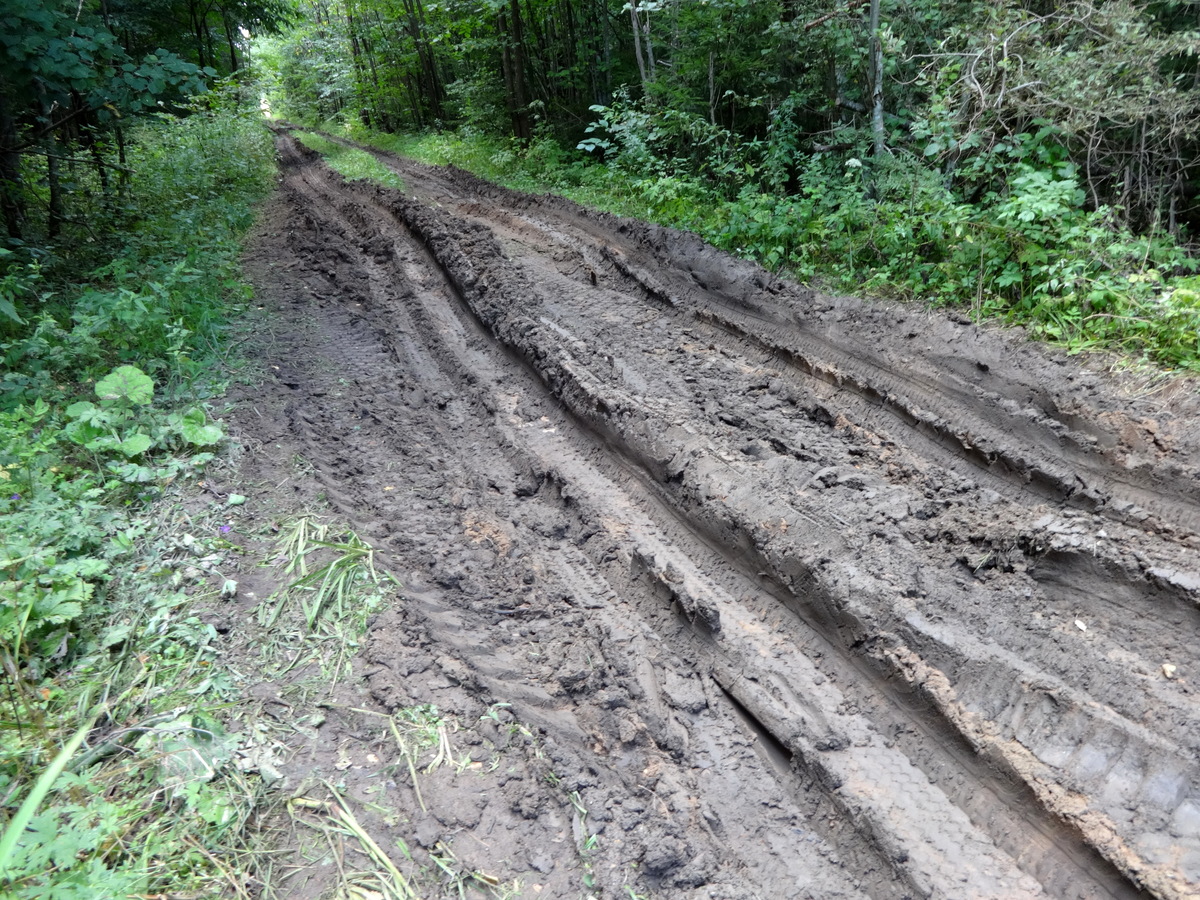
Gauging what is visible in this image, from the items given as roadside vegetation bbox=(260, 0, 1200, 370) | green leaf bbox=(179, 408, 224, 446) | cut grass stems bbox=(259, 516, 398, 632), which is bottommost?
cut grass stems bbox=(259, 516, 398, 632)

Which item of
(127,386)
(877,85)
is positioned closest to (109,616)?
(127,386)

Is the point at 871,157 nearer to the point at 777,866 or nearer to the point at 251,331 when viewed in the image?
the point at 251,331

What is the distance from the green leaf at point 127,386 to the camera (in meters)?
4.40

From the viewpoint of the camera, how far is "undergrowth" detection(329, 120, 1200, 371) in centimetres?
505

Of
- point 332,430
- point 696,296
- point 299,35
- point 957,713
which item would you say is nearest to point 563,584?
point 957,713

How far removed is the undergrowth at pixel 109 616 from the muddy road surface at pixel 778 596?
665mm

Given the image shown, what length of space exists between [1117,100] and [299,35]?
38.7 meters

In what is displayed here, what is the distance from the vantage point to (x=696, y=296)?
7.19 metres

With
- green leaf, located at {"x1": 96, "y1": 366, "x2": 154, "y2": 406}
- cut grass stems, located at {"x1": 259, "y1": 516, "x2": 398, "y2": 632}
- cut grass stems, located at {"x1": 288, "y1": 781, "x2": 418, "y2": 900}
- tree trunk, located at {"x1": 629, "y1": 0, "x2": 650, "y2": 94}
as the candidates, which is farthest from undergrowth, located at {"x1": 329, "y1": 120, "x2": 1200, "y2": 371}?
green leaf, located at {"x1": 96, "y1": 366, "x2": 154, "y2": 406}

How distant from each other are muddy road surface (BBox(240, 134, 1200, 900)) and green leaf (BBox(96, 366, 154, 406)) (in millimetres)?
848

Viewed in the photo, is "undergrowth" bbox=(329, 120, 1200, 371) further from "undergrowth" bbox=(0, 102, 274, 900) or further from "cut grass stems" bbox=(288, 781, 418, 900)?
"undergrowth" bbox=(0, 102, 274, 900)

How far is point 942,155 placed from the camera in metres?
6.82

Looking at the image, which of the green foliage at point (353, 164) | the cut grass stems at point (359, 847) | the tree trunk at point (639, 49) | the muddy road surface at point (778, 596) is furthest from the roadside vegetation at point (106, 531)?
the tree trunk at point (639, 49)

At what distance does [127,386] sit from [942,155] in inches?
291
